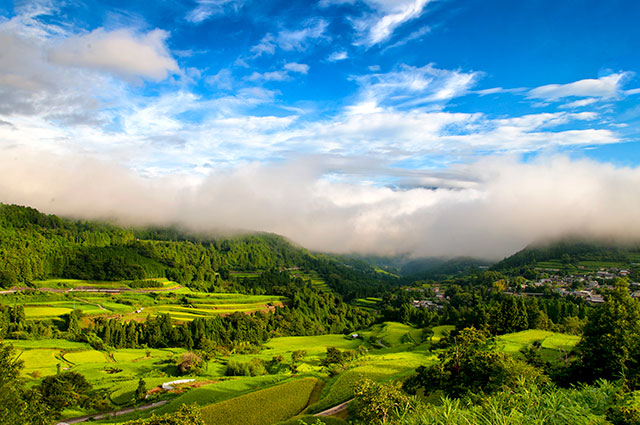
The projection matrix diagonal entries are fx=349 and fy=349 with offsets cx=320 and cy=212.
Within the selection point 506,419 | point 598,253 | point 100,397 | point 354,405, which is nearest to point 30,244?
point 100,397

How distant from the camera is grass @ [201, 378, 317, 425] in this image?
106ft

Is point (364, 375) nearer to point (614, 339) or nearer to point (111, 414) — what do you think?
point (614, 339)

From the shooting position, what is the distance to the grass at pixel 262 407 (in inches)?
1277

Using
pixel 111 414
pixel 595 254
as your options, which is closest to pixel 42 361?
pixel 111 414

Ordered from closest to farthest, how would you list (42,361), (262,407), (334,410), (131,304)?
1. (334,410)
2. (262,407)
3. (42,361)
4. (131,304)

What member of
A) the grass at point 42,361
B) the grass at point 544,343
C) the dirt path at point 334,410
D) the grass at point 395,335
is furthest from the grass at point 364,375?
the grass at point 42,361

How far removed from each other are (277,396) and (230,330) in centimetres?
6498

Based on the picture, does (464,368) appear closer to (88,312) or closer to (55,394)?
(55,394)

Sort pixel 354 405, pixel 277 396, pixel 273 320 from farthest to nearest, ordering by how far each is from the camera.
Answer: pixel 273 320 < pixel 277 396 < pixel 354 405

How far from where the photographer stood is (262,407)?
3478 cm

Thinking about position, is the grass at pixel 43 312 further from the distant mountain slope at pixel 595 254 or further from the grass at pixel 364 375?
the distant mountain slope at pixel 595 254

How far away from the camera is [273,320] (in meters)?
115

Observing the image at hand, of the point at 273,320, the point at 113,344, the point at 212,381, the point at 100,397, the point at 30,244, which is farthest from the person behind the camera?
the point at 30,244

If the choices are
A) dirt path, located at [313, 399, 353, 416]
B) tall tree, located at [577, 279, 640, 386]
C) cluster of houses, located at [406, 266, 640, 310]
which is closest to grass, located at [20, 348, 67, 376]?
dirt path, located at [313, 399, 353, 416]
